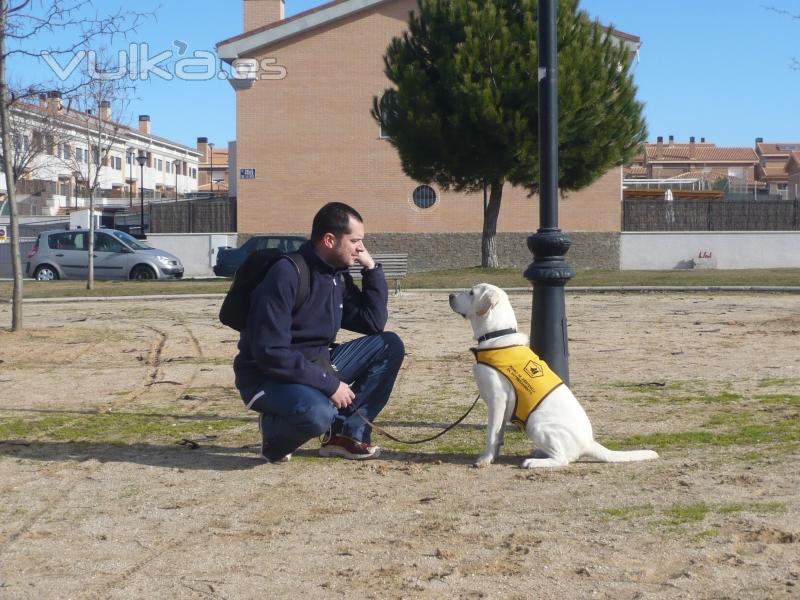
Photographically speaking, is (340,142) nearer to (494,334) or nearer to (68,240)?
(68,240)

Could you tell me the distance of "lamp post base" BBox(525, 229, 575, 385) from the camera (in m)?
6.62

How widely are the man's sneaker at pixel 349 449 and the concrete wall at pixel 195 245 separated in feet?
109

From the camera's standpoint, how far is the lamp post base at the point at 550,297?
6.62 metres

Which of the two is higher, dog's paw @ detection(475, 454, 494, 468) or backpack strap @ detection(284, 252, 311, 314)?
backpack strap @ detection(284, 252, 311, 314)

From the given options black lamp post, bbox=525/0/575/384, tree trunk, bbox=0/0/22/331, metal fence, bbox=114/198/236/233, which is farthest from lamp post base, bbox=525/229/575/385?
metal fence, bbox=114/198/236/233

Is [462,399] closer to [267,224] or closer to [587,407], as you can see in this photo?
[587,407]

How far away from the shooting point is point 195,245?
3906 centimetres

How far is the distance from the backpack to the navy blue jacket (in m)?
0.05

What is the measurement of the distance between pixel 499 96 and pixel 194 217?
52.3 feet

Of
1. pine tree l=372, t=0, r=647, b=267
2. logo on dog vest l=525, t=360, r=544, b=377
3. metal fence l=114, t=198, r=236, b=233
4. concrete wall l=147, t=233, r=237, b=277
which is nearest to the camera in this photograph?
logo on dog vest l=525, t=360, r=544, b=377

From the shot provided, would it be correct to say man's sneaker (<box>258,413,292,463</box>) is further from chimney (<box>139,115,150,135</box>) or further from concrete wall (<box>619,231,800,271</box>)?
chimney (<box>139,115,150,135</box>)

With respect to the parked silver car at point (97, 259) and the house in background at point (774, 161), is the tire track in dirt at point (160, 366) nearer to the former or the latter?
the parked silver car at point (97, 259)

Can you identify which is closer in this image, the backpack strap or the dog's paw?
the backpack strap

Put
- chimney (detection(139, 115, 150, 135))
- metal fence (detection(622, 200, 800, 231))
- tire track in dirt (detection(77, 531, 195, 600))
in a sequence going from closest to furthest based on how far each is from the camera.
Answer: tire track in dirt (detection(77, 531, 195, 600)) → metal fence (detection(622, 200, 800, 231)) → chimney (detection(139, 115, 150, 135))
